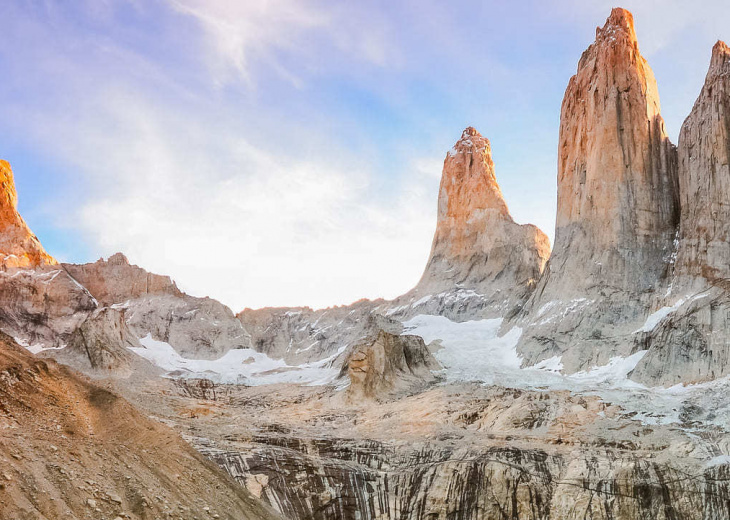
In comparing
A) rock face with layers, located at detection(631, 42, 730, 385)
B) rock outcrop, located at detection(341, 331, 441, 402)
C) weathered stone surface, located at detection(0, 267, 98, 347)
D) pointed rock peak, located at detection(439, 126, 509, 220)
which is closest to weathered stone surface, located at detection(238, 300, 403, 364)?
pointed rock peak, located at detection(439, 126, 509, 220)

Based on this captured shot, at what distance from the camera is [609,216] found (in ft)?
231

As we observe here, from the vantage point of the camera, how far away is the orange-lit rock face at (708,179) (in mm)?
59625

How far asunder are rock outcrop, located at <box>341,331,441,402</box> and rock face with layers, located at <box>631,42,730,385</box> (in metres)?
18.2

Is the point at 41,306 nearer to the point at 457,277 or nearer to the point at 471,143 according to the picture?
the point at 457,277

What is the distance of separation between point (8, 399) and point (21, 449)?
15.1 ft

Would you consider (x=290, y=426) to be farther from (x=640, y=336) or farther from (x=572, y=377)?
(x=640, y=336)

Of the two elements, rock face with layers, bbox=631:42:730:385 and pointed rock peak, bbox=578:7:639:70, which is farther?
pointed rock peak, bbox=578:7:639:70

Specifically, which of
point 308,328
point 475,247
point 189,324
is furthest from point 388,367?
point 189,324

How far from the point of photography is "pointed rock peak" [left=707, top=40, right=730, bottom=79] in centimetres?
6462

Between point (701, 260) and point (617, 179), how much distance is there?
13.2 m

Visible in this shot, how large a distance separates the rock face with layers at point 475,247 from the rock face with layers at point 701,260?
23.8m

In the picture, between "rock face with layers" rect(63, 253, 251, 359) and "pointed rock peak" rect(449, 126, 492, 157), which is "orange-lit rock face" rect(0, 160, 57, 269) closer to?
"rock face with layers" rect(63, 253, 251, 359)

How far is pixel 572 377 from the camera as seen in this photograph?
193 ft

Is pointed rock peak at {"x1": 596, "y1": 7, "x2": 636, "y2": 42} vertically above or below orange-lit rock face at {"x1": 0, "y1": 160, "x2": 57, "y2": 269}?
above
